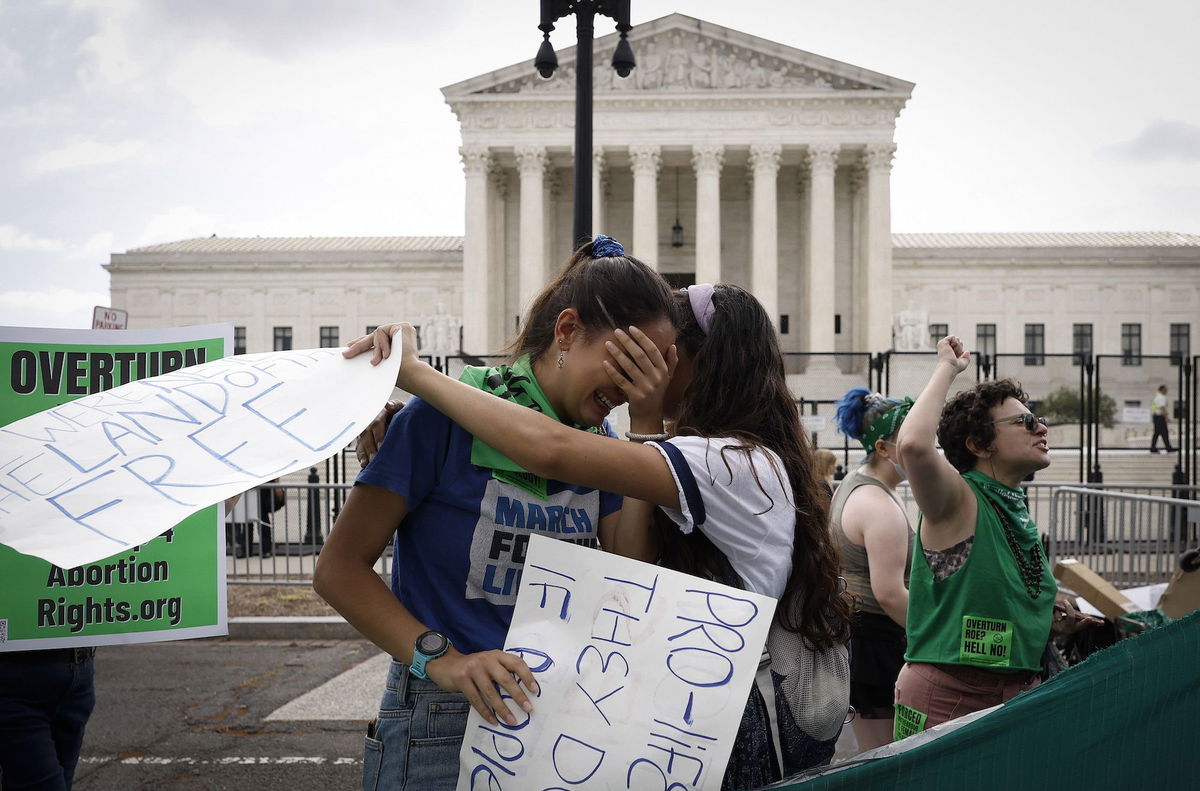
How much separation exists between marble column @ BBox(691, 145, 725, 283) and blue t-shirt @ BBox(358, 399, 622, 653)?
43184mm

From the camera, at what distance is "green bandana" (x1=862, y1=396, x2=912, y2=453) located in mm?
3852

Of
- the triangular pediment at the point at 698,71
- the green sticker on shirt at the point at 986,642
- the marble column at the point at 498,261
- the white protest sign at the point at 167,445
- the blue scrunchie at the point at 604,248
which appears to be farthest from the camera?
the marble column at the point at 498,261

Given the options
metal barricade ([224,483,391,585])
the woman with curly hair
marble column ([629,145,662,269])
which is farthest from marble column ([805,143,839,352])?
the woman with curly hair

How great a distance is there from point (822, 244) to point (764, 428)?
44.6 metres

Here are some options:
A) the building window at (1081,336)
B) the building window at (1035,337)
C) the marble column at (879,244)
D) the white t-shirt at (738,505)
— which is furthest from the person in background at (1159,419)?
the building window at (1081,336)

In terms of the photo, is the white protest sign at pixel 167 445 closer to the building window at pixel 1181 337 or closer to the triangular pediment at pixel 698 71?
the triangular pediment at pixel 698 71

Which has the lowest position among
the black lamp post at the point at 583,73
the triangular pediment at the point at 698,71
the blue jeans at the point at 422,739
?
the blue jeans at the point at 422,739

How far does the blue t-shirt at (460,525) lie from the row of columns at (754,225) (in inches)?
1679

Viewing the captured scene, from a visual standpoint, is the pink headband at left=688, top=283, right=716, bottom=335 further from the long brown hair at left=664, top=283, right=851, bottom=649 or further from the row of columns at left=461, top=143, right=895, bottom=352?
the row of columns at left=461, top=143, right=895, bottom=352

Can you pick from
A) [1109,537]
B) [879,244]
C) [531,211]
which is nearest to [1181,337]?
[879,244]

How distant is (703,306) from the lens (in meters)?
2.08

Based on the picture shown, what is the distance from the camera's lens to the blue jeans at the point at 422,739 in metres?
1.71

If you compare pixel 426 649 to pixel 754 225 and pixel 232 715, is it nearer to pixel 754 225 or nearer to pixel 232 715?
pixel 232 715

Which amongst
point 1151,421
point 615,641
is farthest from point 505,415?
point 1151,421
